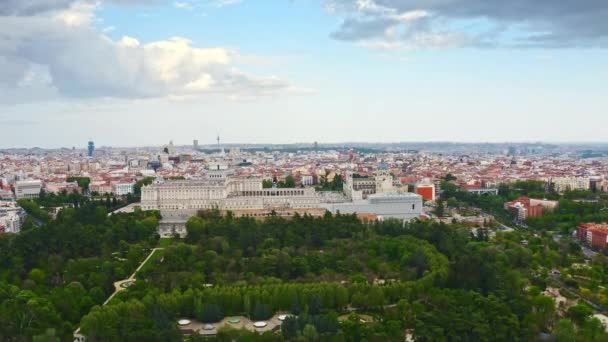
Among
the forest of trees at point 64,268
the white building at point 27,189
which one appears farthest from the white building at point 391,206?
the white building at point 27,189

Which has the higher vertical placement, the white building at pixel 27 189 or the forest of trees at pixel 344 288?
the white building at pixel 27 189

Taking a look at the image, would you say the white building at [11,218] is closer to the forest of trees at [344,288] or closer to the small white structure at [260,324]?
the forest of trees at [344,288]

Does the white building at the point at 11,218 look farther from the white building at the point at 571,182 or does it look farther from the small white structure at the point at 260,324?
the white building at the point at 571,182

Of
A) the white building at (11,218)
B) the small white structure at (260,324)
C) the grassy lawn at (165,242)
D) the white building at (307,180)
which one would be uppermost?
the white building at (307,180)

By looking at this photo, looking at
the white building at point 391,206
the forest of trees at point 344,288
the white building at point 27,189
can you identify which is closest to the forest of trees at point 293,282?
the forest of trees at point 344,288

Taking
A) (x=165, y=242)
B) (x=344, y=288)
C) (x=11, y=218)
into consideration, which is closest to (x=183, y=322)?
(x=344, y=288)

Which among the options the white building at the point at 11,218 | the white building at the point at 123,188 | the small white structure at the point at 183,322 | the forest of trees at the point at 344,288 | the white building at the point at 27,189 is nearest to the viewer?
the forest of trees at the point at 344,288

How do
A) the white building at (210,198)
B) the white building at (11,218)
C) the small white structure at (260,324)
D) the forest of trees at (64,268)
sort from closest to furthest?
the forest of trees at (64,268), the small white structure at (260,324), the white building at (11,218), the white building at (210,198)

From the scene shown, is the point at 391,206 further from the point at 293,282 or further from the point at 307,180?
the point at 307,180

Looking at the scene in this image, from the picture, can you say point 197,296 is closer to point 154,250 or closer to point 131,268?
point 131,268

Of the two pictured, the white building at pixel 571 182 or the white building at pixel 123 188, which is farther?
the white building at pixel 123 188
